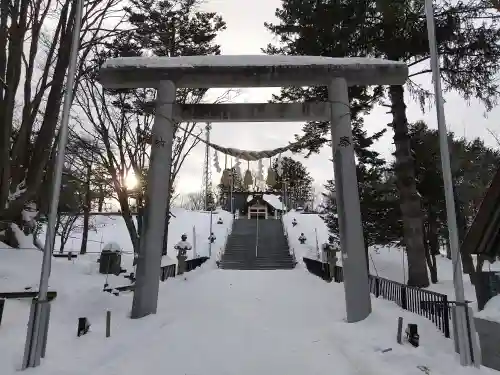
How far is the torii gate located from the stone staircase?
15.3 metres

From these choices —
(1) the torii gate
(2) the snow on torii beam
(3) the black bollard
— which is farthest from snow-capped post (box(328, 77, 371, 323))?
(3) the black bollard

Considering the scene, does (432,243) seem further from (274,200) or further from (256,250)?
(274,200)

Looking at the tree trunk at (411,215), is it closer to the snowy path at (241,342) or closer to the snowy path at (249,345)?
the snowy path at (241,342)

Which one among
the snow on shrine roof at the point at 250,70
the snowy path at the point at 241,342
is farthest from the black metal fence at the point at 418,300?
the snow on shrine roof at the point at 250,70

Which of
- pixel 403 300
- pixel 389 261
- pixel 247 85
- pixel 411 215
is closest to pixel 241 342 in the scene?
pixel 403 300

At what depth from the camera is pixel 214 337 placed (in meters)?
6.60

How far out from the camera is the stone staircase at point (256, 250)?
77.3 ft

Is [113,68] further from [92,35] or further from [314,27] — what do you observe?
[314,27]

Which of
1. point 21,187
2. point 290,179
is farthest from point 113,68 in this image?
point 290,179

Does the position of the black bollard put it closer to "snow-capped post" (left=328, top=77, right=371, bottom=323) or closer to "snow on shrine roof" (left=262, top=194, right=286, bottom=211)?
"snow-capped post" (left=328, top=77, right=371, bottom=323)

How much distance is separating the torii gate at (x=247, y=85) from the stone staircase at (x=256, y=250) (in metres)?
15.3

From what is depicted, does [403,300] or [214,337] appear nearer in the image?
[214,337]

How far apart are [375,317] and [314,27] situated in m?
9.72

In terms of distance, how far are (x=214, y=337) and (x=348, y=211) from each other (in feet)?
12.2
